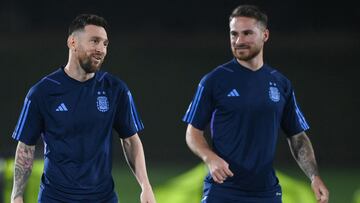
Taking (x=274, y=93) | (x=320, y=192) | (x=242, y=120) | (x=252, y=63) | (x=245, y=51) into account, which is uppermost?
(x=245, y=51)

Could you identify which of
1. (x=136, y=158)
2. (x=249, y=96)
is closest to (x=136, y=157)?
(x=136, y=158)

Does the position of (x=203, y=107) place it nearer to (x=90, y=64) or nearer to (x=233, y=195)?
(x=233, y=195)

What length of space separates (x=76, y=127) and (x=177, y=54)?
9.82 m

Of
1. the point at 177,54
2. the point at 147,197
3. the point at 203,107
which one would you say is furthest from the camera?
the point at 177,54

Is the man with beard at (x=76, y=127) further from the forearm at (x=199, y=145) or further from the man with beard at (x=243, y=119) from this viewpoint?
the man with beard at (x=243, y=119)

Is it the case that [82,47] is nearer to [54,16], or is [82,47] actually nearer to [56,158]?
[56,158]

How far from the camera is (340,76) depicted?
14.9 metres

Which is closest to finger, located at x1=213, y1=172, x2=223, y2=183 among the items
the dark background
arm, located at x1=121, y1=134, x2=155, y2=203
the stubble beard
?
arm, located at x1=121, y1=134, x2=155, y2=203

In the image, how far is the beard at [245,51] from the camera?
5531 mm

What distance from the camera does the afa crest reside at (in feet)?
17.6

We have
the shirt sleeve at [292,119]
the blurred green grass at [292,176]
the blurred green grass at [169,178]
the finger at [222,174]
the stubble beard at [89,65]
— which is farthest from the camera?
the blurred green grass at [292,176]

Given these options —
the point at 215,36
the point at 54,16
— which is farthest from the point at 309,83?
the point at 54,16

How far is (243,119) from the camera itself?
5.49 metres

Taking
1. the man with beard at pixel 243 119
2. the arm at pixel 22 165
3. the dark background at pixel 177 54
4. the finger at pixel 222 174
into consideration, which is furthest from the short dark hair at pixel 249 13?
the dark background at pixel 177 54
